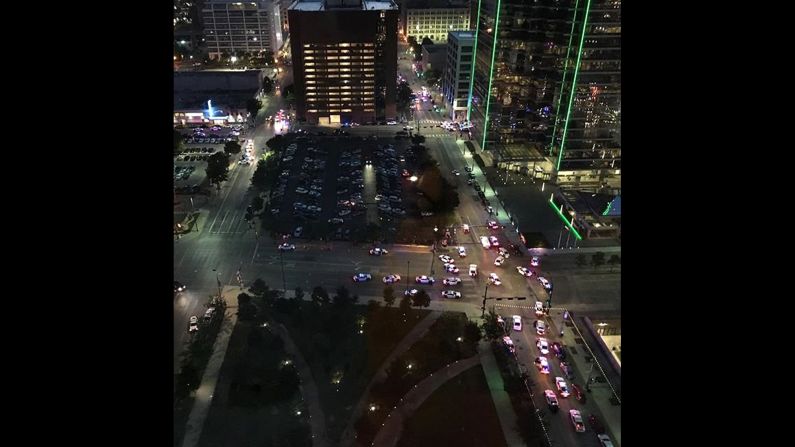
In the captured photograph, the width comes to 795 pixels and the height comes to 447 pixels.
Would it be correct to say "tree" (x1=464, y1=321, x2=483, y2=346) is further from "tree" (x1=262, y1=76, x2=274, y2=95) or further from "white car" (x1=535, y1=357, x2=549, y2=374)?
"tree" (x1=262, y1=76, x2=274, y2=95)

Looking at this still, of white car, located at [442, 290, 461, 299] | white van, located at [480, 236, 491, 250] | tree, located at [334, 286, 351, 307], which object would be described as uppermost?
tree, located at [334, 286, 351, 307]

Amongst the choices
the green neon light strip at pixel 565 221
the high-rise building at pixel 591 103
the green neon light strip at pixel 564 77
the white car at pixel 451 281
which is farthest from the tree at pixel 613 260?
the green neon light strip at pixel 564 77

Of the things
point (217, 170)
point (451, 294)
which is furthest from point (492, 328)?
point (217, 170)

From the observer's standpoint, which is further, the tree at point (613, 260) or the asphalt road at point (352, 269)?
the tree at point (613, 260)

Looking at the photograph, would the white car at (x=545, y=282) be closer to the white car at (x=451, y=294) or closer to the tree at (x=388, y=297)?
the white car at (x=451, y=294)

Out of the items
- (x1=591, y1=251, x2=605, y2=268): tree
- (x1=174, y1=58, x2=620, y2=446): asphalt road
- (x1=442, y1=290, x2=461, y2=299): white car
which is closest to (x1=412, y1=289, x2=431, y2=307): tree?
(x1=174, y1=58, x2=620, y2=446): asphalt road

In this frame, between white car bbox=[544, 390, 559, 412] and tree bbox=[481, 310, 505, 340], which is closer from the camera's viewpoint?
white car bbox=[544, 390, 559, 412]
